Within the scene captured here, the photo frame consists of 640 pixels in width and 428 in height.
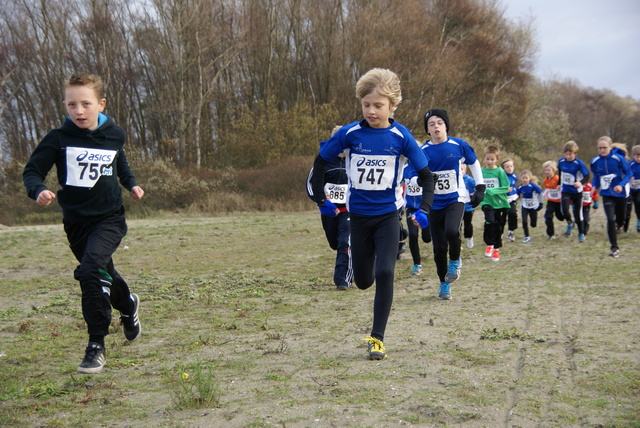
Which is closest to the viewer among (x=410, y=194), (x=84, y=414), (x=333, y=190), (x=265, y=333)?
(x=84, y=414)

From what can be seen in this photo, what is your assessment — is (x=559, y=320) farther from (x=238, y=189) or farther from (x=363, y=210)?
(x=238, y=189)

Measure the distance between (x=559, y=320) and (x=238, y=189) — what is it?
24596 mm

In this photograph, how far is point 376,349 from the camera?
5.08 metres

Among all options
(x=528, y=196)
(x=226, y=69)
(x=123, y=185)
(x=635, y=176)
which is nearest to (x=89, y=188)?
(x=123, y=185)

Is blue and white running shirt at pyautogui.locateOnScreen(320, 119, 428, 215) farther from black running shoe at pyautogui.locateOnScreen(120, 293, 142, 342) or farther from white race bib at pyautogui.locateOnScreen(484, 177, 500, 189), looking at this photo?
white race bib at pyautogui.locateOnScreen(484, 177, 500, 189)

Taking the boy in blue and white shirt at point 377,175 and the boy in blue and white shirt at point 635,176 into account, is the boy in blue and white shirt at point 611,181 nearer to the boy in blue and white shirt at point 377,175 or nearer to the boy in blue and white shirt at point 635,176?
the boy in blue and white shirt at point 635,176

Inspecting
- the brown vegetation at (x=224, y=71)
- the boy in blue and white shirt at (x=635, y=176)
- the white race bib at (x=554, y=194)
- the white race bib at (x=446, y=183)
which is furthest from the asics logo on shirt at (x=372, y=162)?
the brown vegetation at (x=224, y=71)

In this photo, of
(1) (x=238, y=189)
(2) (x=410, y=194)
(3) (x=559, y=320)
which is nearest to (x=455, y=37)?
(1) (x=238, y=189)

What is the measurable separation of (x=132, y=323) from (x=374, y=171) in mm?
2611

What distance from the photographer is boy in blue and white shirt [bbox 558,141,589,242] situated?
1392cm

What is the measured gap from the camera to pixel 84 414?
3932 millimetres

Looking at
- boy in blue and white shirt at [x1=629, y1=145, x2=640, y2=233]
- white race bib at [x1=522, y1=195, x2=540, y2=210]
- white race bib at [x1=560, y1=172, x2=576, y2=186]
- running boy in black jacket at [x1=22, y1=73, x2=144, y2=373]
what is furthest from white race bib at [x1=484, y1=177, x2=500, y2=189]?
running boy in black jacket at [x1=22, y1=73, x2=144, y2=373]

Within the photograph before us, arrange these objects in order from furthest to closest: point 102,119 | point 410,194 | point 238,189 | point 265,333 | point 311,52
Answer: point 311,52
point 238,189
point 410,194
point 265,333
point 102,119

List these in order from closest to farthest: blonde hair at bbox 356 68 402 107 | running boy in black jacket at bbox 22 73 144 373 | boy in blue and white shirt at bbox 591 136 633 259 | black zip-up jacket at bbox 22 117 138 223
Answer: running boy in black jacket at bbox 22 73 144 373
black zip-up jacket at bbox 22 117 138 223
blonde hair at bbox 356 68 402 107
boy in blue and white shirt at bbox 591 136 633 259
